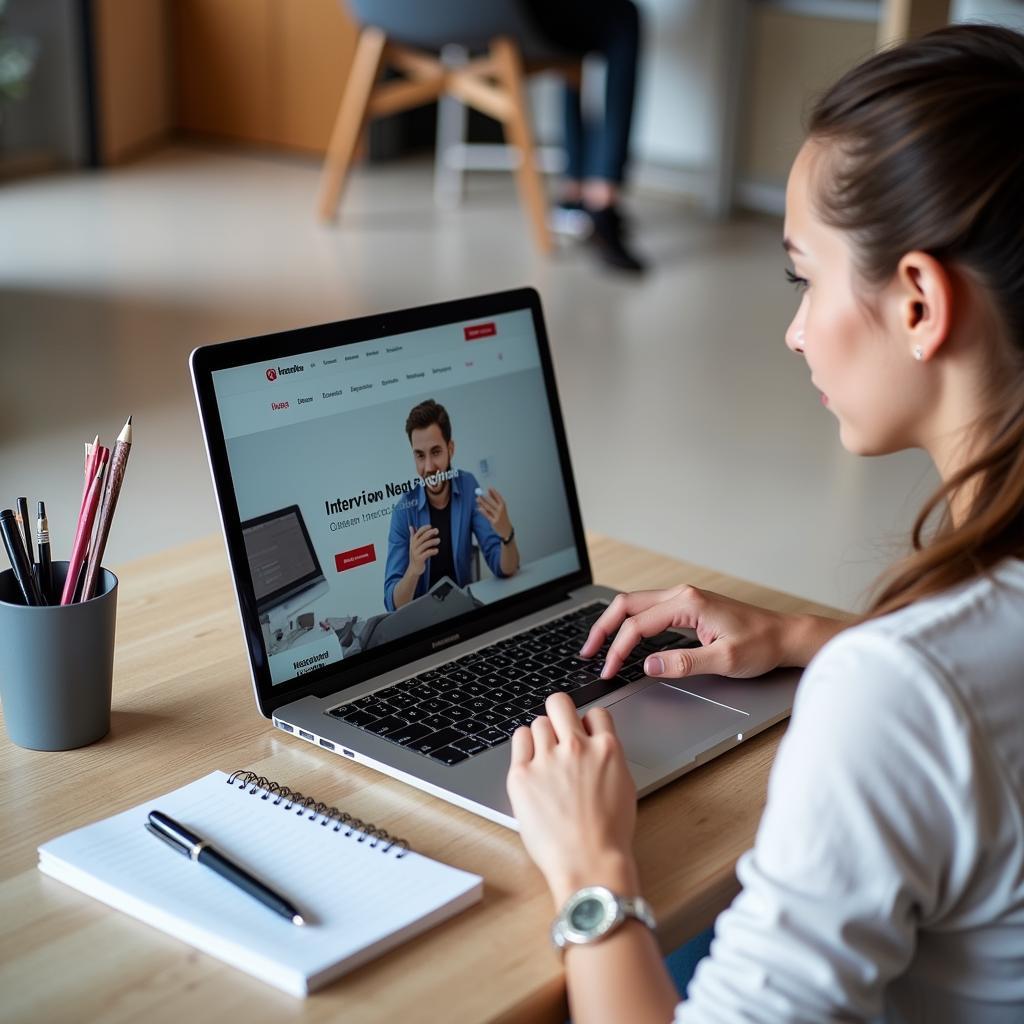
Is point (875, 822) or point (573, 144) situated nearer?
point (875, 822)

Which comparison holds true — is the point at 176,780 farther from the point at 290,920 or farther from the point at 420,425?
the point at 420,425

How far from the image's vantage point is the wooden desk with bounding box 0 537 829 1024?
2.07ft

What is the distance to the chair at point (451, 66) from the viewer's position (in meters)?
3.91

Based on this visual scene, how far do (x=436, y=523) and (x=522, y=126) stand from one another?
328 centimetres

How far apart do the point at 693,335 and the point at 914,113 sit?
9.53ft

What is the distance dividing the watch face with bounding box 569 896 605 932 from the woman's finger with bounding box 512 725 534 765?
0.36 ft

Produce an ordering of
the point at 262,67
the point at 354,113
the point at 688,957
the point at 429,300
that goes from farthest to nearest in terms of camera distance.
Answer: the point at 262,67
the point at 354,113
the point at 429,300
the point at 688,957

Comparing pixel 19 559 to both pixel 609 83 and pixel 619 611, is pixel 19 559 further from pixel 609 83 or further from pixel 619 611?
pixel 609 83

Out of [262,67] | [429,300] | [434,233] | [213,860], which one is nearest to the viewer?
[213,860]

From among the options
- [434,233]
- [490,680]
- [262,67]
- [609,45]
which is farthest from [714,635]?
[262,67]

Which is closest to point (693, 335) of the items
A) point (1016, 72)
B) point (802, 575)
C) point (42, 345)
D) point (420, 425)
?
point (802, 575)

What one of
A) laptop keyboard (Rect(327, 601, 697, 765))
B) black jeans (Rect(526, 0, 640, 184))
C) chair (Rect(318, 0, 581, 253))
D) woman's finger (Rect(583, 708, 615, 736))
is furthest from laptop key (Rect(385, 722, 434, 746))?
black jeans (Rect(526, 0, 640, 184))

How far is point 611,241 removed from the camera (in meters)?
4.09

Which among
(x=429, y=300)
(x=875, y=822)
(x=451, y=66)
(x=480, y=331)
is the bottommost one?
(x=429, y=300)
